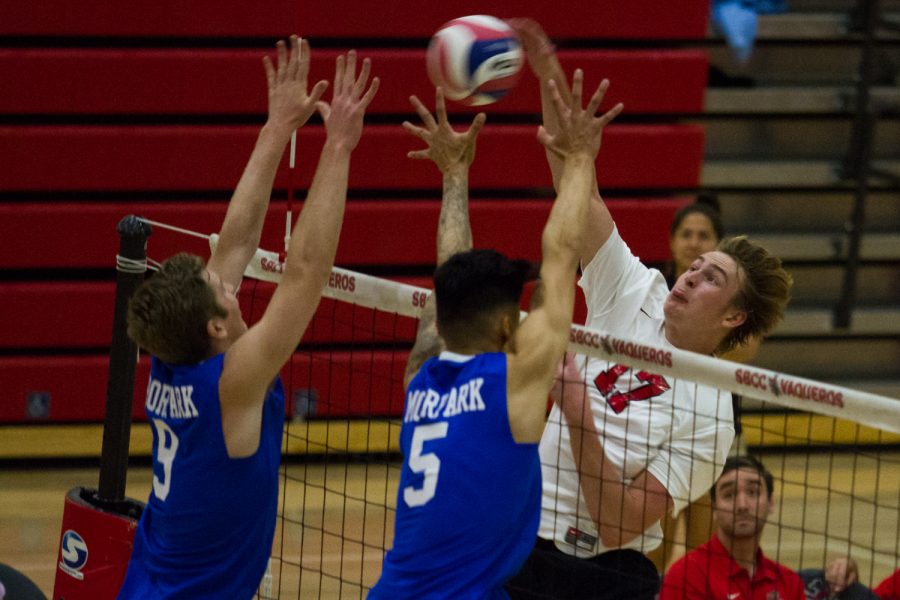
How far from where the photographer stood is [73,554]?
15.7 ft

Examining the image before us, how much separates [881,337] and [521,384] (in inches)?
258

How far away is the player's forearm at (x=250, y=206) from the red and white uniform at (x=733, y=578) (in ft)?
6.26

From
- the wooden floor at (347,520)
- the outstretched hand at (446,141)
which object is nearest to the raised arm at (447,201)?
the outstretched hand at (446,141)

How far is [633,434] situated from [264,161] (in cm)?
132

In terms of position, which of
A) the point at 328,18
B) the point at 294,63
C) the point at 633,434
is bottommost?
the point at 633,434

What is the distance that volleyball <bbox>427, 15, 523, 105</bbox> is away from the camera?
4059 millimetres

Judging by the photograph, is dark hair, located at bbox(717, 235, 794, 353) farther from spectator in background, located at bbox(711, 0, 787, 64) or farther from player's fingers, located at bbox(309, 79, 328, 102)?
spectator in background, located at bbox(711, 0, 787, 64)

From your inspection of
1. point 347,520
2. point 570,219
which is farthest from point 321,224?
point 347,520

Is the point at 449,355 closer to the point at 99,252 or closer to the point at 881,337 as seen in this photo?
the point at 99,252

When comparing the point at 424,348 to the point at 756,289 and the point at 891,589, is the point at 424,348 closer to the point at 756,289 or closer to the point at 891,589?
the point at 756,289

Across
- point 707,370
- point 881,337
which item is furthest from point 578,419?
point 881,337

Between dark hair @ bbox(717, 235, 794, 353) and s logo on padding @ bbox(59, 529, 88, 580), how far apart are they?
229cm

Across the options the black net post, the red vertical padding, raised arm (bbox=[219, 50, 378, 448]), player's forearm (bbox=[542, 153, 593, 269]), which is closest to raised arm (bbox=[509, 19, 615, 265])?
player's forearm (bbox=[542, 153, 593, 269])

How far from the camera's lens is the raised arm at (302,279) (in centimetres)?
334
